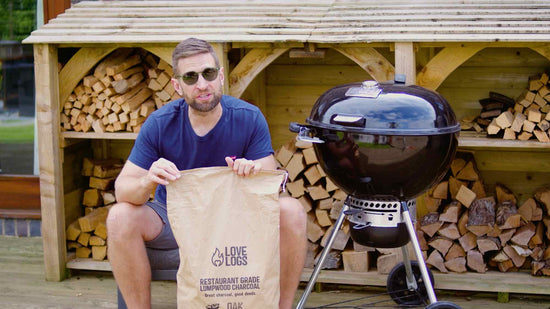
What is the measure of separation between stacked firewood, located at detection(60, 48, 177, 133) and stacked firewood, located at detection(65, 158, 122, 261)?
38cm

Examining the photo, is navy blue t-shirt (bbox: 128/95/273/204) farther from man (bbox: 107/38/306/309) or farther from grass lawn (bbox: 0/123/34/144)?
grass lawn (bbox: 0/123/34/144)

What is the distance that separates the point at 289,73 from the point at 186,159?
4.72 feet

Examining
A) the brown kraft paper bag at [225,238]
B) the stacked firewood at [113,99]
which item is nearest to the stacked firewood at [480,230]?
the brown kraft paper bag at [225,238]

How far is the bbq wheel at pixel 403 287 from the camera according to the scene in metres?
3.46

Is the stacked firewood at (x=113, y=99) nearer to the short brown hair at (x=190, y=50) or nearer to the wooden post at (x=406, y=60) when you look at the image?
the short brown hair at (x=190, y=50)

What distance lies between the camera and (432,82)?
3414 millimetres

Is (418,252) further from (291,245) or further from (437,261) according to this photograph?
(437,261)

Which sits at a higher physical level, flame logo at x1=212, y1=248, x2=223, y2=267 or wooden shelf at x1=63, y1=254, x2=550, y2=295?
flame logo at x1=212, y1=248, x2=223, y2=267

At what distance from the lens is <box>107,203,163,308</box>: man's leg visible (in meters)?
2.82

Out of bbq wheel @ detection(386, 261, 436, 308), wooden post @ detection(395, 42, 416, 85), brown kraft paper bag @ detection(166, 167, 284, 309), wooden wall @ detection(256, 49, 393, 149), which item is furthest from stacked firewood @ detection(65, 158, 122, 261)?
wooden post @ detection(395, 42, 416, 85)

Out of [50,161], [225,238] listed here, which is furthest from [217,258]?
[50,161]

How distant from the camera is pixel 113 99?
3908mm

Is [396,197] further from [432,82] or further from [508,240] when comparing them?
Result: [508,240]

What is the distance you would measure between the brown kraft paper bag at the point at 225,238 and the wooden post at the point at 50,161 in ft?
4.65
